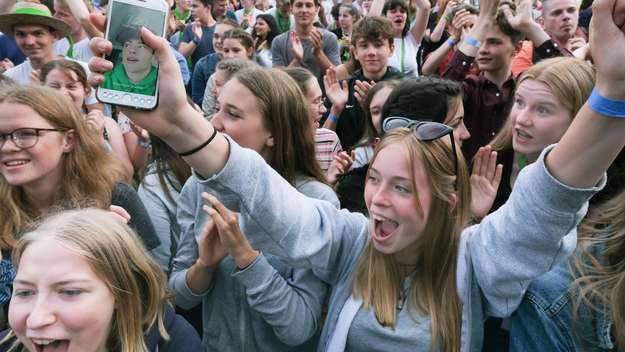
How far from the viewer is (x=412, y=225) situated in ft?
6.30

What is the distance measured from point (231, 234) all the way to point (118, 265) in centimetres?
35

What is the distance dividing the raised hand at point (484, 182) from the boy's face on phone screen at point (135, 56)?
149cm

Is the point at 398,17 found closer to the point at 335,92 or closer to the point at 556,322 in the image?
the point at 335,92

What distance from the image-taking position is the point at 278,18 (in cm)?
969

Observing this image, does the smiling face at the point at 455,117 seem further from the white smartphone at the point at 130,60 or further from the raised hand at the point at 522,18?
the white smartphone at the point at 130,60

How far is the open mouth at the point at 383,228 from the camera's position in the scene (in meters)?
1.91

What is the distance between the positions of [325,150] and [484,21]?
4.47ft

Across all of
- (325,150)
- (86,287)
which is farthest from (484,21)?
(86,287)

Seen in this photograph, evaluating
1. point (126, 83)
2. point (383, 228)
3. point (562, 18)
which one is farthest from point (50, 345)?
point (562, 18)

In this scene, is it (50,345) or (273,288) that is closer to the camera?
(50,345)

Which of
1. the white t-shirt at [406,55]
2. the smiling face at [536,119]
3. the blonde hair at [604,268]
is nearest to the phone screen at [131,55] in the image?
the blonde hair at [604,268]

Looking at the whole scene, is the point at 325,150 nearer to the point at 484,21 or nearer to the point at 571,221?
the point at 484,21

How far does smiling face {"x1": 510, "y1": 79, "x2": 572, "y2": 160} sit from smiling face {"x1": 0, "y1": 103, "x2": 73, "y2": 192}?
6.47 feet

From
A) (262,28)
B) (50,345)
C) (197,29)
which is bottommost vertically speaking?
(197,29)
